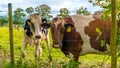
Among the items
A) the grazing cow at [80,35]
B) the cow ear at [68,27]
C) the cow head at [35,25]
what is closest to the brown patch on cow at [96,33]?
the grazing cow at [80,35]

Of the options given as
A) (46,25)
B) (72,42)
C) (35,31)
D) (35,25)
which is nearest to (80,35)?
(72,42)

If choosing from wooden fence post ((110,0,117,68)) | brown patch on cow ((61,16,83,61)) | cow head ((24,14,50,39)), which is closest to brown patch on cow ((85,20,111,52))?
brown patch on cow ((61,16,83,61))

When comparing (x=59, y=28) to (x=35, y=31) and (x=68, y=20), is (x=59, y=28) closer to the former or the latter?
(x=68, y=20)

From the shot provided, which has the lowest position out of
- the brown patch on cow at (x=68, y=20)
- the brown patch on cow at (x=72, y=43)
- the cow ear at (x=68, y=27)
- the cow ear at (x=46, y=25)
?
the brown patch on cow at (x=72, y=43)

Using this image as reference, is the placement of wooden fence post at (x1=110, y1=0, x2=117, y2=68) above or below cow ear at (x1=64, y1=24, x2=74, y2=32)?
above

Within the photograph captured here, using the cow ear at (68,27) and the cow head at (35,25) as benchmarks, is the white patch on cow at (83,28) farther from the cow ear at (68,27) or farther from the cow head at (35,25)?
the cow head at (35,25)

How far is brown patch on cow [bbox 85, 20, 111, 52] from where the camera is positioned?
11.9 meters

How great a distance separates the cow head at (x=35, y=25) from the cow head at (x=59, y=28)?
1.50 meters

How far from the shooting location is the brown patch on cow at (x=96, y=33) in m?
11.9

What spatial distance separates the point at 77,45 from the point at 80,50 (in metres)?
0.18

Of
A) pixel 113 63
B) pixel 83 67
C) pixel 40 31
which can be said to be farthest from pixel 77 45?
pixel 113 63

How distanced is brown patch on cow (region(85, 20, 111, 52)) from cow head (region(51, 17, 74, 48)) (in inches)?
22.3

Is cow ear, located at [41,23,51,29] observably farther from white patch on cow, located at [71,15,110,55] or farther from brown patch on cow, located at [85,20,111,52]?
brown patch on cow, located at [85,20,111,52]

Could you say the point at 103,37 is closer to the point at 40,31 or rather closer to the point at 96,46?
the point at 96,46
